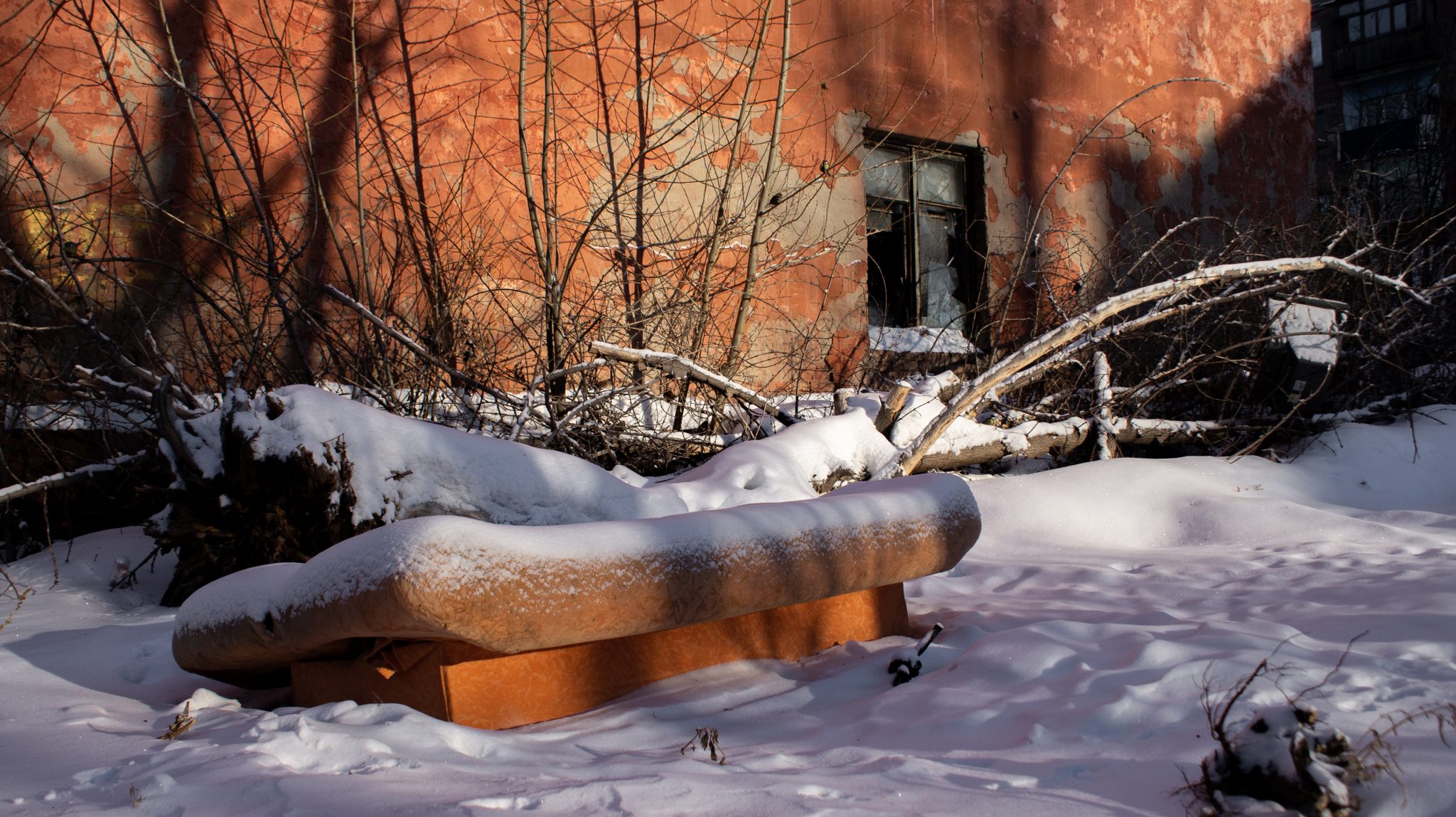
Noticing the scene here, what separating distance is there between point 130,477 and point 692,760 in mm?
3371

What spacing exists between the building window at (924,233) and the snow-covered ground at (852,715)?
3907 millimetres

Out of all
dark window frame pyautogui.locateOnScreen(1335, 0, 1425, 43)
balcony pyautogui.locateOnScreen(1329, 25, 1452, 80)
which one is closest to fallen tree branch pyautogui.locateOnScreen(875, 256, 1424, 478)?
balcony pyautogui.locateOnScreen(1329, 25, 1452, 80)

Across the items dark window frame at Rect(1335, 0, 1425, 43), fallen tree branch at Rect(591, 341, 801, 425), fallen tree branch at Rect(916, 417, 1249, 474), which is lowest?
fallen tree branch at Rect(916, 417, 1249, 474)

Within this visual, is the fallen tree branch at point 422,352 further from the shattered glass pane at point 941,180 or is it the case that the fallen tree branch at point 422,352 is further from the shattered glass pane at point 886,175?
the shattered glass pane at point 941,180

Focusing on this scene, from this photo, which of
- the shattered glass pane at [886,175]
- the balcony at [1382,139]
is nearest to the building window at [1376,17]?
the balcony at [1382,139]

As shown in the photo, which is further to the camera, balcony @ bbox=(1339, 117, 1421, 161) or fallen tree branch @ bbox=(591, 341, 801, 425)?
balcony @ bbox=(1339, 117, 1421, 161)

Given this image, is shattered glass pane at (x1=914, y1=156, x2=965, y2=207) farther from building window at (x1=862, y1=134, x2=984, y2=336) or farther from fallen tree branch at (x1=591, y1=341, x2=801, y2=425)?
fallen tree branch at (x1=591, y1=341, x2=801, y2=425)

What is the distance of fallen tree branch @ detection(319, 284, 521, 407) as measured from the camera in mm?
4418

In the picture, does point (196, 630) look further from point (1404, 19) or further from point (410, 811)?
point (1404, 19)

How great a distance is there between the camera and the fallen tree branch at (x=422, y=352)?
442cm

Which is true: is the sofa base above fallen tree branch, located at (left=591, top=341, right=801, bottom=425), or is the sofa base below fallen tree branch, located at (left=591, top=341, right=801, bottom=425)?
below

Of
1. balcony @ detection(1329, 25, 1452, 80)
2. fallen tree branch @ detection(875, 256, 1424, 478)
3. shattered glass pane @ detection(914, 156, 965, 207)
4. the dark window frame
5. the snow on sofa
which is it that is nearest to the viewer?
the snow on sofa

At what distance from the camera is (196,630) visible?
2332 millimetres

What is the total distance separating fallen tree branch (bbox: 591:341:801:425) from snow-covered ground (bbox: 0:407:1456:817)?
51.5 inches
